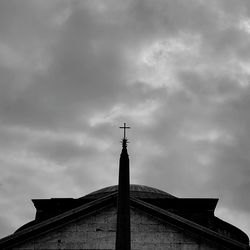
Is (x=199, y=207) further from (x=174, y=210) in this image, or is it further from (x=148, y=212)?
(x=148, y=212)

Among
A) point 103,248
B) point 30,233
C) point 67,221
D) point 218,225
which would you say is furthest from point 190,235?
point 218,225

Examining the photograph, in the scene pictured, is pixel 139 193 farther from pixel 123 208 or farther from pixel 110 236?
pixel 123 208

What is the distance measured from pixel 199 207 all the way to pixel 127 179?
430 inches

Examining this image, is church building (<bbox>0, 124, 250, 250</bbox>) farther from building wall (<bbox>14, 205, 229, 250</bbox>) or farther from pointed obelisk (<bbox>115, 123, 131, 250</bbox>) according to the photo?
pointed obelisk (<bbox>115, 123, 131, 250</bbox>)

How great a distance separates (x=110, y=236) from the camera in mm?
15875

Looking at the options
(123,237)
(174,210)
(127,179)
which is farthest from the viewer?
(174,210)

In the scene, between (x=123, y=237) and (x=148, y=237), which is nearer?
(x=123, y=237)

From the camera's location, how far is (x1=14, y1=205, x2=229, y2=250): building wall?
15.7 meters

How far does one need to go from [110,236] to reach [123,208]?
4.21 meters

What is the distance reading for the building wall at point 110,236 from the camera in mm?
→ 15711

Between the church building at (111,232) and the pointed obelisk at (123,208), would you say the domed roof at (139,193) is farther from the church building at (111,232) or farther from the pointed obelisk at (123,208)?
the pointed obelisk at (123,208)

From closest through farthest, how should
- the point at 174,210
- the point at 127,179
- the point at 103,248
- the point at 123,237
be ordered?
the point at 123,237, the point at 127,179, the point at 103,248, the point at 174,210

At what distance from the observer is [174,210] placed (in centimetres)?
2212

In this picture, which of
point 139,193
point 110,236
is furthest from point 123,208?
point 139,193
